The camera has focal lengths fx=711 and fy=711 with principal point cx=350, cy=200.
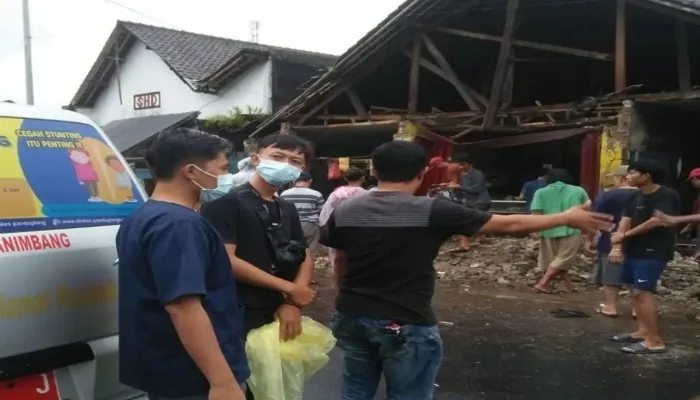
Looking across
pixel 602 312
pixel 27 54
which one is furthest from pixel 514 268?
pixel 27 54

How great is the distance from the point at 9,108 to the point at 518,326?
5975 millimetres

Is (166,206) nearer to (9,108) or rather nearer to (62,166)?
(62,166)

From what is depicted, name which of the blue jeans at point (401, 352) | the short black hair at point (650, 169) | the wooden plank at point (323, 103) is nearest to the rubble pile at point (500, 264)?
the wooden plank at point (323, 103)

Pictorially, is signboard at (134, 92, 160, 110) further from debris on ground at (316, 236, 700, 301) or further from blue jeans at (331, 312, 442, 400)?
blue jeans at (331, 312, 442, 400)

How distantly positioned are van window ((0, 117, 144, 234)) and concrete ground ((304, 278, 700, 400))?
8.58ft

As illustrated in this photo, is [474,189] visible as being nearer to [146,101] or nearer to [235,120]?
[235,120]

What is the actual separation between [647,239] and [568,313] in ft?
7.38

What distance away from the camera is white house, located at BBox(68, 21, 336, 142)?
1870cm

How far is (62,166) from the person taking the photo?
2891mm

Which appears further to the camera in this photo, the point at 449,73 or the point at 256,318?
the point at 449,73

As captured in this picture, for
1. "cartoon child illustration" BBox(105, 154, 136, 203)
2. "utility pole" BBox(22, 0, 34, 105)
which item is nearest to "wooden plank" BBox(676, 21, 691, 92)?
"cartoon child illustration" BBox(105, 154, 136, 203)

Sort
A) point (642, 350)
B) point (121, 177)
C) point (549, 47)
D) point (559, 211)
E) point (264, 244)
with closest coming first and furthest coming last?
1. point (264, 244)
2. point (121, 177)
3. point (642, 350)
4. point (559, 211)
5. point (549, 47)

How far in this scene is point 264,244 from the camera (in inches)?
122

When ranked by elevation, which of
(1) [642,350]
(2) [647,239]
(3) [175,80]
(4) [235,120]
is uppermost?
(3) [175,80]
